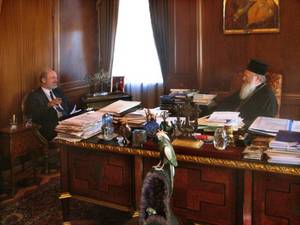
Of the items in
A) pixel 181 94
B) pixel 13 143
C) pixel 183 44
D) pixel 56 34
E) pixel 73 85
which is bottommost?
pixel 13 143

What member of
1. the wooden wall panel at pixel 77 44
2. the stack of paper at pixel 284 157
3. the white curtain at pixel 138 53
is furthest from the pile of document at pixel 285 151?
the wooden wall panel at pixel 77 44

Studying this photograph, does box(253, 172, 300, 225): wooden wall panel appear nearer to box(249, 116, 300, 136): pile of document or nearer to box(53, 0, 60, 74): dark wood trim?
box(249, 116, 300, 136): pile of document

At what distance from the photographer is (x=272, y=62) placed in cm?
491

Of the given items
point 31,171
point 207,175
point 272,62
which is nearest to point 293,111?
point 272,62

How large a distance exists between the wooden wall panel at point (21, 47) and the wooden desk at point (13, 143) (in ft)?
1.82

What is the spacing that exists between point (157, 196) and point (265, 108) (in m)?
2.33

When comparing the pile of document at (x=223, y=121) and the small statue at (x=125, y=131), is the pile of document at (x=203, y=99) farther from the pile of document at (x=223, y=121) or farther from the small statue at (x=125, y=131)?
the small statue at (x=125, y=131)

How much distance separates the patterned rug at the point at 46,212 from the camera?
318 centimetres

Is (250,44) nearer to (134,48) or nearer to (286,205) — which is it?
(134,48)

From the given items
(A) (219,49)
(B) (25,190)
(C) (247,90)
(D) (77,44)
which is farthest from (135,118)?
(D) (77,44)

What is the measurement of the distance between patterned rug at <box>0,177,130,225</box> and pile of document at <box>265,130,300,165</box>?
1.52 meters

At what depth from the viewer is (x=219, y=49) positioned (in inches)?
205

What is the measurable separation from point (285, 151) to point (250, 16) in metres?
3.25

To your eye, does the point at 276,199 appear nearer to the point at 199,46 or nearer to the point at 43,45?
the point at 199,46
